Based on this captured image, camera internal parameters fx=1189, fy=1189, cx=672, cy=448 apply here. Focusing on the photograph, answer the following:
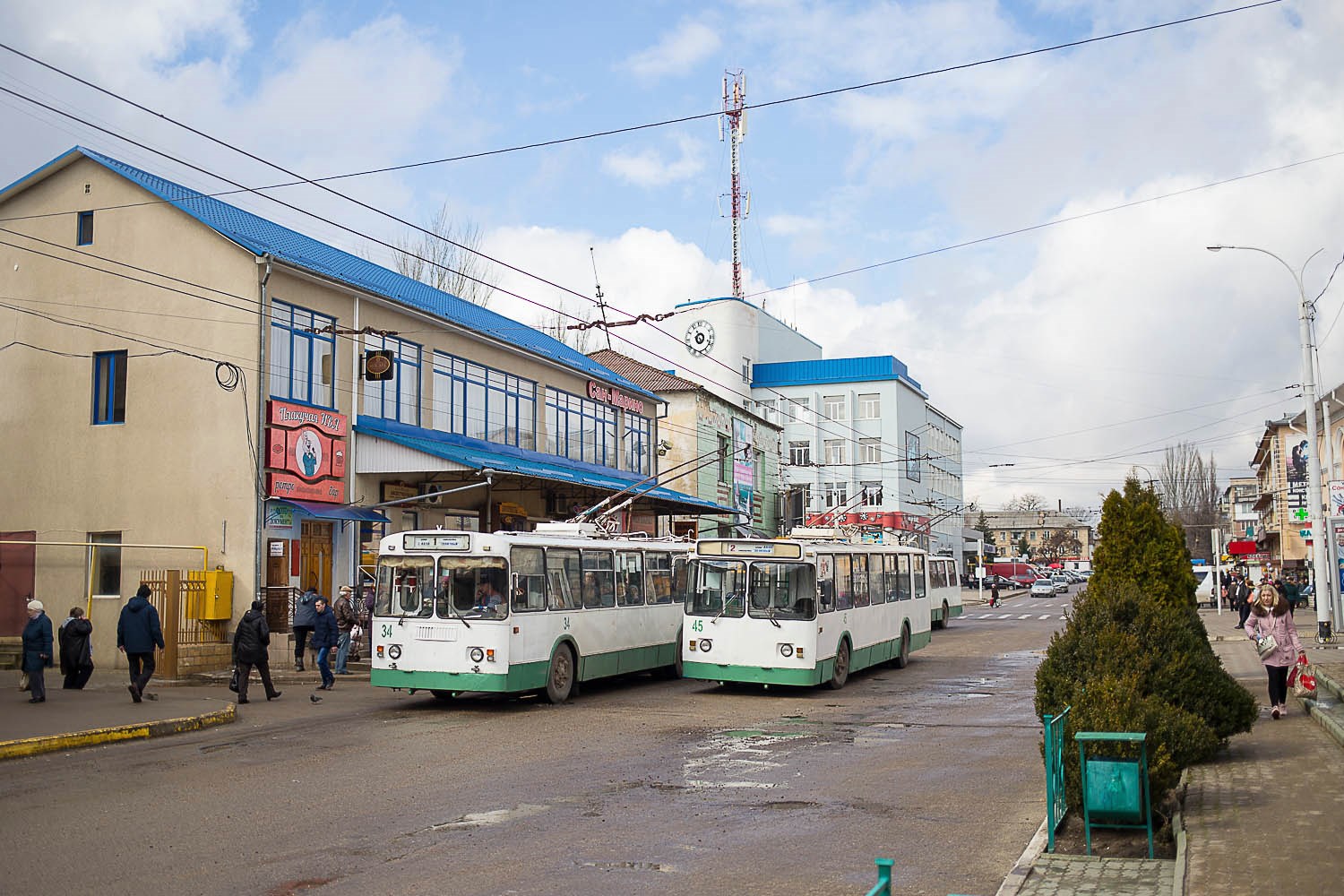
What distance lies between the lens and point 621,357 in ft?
199

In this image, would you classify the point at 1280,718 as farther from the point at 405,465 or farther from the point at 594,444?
the point at 594,444

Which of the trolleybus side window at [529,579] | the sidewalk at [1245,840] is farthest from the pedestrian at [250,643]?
the sidewalk at [1245,840]

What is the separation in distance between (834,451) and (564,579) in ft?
218

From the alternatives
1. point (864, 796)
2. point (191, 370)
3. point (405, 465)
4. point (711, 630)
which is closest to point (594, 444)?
point (405, 465)

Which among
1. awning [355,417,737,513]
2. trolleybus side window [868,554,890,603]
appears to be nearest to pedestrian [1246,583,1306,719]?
trolleybus side window [868,554,890,603]

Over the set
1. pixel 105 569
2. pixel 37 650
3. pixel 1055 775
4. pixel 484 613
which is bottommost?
pixel 1055 775

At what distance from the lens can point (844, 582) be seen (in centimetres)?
2117

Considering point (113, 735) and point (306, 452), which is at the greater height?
point (306, 452)

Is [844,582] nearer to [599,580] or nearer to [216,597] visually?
[599,580]

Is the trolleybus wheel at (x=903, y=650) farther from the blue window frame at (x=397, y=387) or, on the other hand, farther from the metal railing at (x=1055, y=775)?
the metal railing at (x=1055, y=775)

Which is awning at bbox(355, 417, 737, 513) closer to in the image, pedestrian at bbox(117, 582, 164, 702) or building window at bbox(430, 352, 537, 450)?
building window at bbox(430, 352, 537, 450)

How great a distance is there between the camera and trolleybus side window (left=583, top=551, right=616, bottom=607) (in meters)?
20.0

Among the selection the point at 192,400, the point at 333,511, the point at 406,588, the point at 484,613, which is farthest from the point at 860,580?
the point at 192,400

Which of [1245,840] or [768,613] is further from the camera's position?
[768,613]
